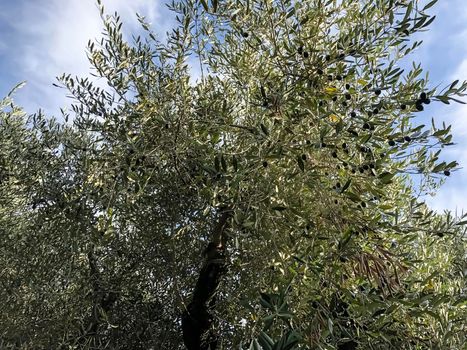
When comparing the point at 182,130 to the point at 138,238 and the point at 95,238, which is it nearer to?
the point at 95,238

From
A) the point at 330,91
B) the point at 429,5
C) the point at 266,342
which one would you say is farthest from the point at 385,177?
the point at 266,342

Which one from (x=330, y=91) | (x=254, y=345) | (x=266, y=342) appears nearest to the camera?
(x=254, y=345)

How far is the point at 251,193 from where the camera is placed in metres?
3.74

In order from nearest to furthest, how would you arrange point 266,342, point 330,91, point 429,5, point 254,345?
1. point 254,345
2. point 266,342
3. point 429,5
4. point 330,91

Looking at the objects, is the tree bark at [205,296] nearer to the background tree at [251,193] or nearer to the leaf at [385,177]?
the background tree at [251,193]

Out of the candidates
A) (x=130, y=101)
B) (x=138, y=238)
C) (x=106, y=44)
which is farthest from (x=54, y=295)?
(x=106, y=44)

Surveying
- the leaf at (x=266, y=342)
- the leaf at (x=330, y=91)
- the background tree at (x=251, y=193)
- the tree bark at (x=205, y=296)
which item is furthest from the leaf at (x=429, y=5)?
the leaf at (x=266, y=342)

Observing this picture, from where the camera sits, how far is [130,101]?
4438 millimetres

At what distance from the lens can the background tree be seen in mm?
3578

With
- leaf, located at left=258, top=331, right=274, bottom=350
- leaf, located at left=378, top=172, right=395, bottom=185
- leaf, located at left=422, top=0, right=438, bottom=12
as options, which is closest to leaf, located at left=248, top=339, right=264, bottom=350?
leaf, located at left=258, top=331, right=274, bottom=350

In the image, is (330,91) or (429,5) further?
(330,91)

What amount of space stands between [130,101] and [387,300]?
2786mm

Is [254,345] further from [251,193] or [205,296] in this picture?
[205,296]

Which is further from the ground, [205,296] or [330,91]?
[330,91]
